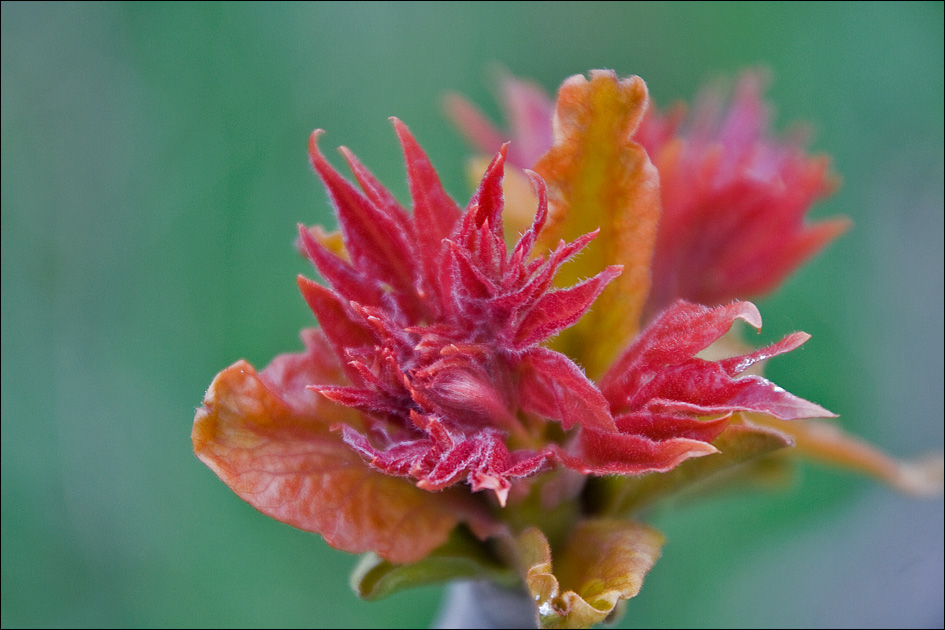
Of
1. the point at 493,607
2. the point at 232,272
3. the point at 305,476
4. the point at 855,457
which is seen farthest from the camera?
the point at 232,272

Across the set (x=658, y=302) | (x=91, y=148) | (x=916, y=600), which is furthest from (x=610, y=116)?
(x=91, y=148)

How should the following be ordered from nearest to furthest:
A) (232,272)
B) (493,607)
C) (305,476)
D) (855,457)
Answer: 1. (305,476)
2. (493,607)
3. (855,457)
4. (232,272)

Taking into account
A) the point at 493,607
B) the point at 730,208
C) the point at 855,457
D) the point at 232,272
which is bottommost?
the point at 493,607

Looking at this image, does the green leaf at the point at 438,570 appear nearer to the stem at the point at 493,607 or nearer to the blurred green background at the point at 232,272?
the stem at the point at 493,607

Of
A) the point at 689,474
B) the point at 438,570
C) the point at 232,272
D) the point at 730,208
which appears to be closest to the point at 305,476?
the point at 438,570

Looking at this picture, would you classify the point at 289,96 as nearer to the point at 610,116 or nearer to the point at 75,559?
the point at 75,559

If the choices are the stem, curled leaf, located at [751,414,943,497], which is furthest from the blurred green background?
the stem

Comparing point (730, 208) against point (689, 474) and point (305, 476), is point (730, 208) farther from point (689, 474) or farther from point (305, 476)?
point (305, 476)
